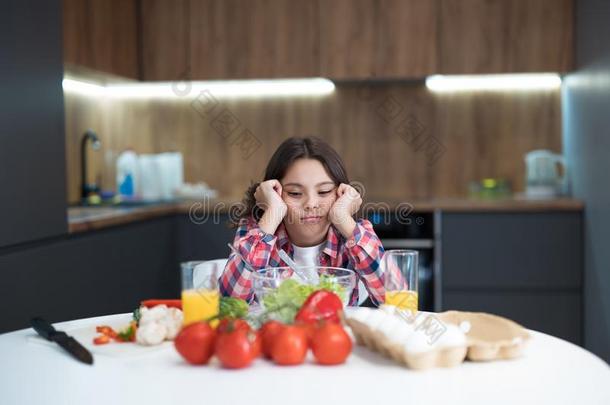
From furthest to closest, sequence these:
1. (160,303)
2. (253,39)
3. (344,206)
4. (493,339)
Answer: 1. (253,39)
2. (344,206)
3. (160,303)
4. (493,339)

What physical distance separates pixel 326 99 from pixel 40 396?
3.29 meters

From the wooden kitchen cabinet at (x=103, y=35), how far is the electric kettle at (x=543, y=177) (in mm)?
2147

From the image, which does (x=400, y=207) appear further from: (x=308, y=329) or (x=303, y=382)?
(x=303, y=382)

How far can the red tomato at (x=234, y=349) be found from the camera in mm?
1140

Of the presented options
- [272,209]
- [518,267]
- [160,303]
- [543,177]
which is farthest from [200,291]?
[543,177]

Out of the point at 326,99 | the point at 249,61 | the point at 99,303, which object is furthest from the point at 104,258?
the point at 326,99

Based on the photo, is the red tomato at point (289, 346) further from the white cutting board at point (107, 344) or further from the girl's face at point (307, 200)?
the girl's face at point (307, 200)

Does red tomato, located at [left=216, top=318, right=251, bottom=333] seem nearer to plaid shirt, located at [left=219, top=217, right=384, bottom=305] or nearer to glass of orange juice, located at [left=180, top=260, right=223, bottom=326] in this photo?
glass of orange juice, located at [left=180, top=260, right=223, bottom=326]

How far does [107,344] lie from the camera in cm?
132

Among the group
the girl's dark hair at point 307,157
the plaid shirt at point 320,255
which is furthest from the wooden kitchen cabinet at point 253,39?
the plaid shirt at point 320,255

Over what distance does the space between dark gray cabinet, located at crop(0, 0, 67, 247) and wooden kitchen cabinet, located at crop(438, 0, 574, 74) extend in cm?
200

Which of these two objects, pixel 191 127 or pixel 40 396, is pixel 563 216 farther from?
pixel 40 396

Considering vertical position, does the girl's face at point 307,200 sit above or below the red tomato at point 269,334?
above

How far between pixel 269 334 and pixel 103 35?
2741 mm
